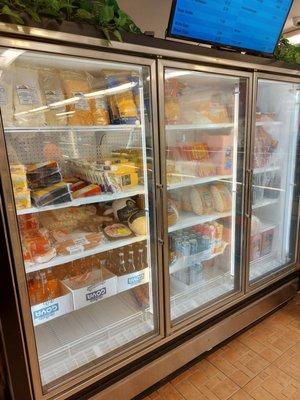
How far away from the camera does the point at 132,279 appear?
1.72m

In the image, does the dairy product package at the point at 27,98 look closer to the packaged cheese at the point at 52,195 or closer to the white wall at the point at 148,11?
the packaged cheese at the point at 52,195

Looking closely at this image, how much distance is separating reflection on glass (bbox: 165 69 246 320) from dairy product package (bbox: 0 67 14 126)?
99 cm

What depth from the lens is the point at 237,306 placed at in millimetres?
2117

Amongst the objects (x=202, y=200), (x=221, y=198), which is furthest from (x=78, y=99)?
(x=221, y=198)

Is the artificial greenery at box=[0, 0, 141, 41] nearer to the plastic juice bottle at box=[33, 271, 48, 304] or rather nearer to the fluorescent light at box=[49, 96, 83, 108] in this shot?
the fluorescent light at box=[49, 96, 83, 108]

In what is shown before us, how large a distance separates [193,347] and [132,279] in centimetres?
61

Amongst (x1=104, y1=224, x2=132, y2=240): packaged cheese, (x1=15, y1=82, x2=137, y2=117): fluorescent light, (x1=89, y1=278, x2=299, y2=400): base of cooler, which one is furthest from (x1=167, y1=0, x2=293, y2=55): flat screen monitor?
(x1=89, y1=278, x2=299, y2=400): base of cooler

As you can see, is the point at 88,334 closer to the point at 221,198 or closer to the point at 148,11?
the point at 221,198

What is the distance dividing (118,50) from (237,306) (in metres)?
1.88

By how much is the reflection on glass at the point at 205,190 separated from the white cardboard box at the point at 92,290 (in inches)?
18.0

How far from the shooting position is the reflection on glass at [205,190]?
194 centimetres

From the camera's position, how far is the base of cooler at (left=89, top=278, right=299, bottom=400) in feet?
5.08

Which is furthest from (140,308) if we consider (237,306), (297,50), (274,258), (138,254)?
(297,50)

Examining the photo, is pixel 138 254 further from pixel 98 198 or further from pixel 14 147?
pixel 14 147
